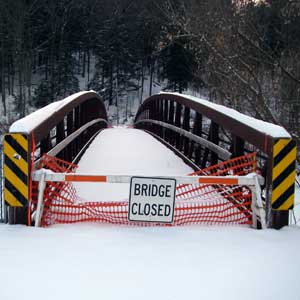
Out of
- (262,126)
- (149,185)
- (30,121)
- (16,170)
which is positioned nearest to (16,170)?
(16,170)

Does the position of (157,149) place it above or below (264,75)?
below

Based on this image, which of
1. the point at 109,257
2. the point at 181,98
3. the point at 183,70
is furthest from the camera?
the point at 183,70

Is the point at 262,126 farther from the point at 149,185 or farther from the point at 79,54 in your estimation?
the point at 79,54

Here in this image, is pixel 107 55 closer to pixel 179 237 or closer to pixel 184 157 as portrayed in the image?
pixel 184 157

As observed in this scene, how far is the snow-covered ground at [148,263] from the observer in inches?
109

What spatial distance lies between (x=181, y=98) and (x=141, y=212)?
17.1 feet

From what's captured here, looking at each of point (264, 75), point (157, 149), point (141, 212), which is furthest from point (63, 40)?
point (141, 212)

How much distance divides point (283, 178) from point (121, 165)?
3.50 meters

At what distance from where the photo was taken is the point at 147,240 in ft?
12.0

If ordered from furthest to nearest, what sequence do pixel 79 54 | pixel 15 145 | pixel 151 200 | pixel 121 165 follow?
pixel 79 54 → pixel 121 165 → pixel 151 200 → pixel 15 145

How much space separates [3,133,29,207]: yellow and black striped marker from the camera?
385 cm

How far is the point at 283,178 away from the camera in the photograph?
3932mm

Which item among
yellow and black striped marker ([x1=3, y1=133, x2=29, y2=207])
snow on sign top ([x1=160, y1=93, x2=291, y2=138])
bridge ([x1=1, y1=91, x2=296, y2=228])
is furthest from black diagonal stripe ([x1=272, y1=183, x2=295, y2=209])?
yellow and black striped marker ([x1=3, y1=133, x2=29, y2=207])

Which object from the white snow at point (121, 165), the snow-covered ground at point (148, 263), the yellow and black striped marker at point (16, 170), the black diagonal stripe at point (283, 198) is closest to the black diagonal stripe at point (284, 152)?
the black diagonal stripe at point (283, 198)
